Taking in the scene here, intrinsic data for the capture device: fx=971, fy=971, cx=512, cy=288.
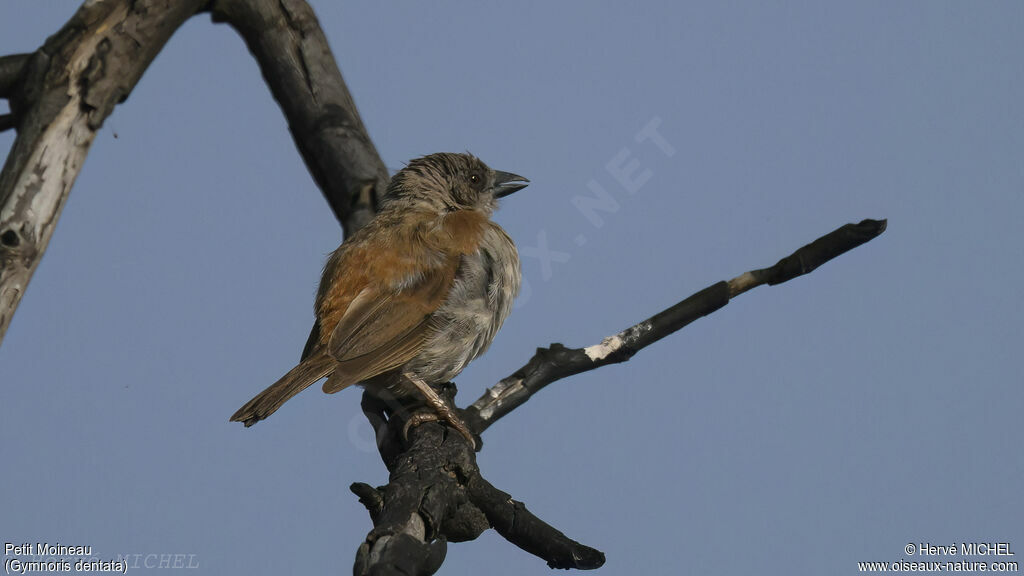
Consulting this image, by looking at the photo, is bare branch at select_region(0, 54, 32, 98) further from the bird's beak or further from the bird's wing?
the bird's beak

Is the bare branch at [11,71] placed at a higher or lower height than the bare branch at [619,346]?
higher

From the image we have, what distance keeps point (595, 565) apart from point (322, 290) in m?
2.43

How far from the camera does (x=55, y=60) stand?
4.37m

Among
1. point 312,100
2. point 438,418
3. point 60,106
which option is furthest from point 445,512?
point 312,100

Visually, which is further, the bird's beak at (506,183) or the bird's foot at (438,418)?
the bird's beak at (506,183)

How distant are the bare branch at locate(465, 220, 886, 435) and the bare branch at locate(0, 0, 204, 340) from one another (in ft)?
6.62

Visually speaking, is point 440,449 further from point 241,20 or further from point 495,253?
point 241,20

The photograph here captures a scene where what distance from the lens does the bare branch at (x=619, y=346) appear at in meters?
4.33

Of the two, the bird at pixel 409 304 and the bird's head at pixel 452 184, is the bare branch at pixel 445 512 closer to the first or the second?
the bird at pixel 409 304

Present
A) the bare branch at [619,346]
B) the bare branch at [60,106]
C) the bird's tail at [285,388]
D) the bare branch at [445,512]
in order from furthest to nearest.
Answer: the bare branch at [619,346]
the bird's tail at [285,388]
the bare branch at [60,106]
the bare branch at [445,512]

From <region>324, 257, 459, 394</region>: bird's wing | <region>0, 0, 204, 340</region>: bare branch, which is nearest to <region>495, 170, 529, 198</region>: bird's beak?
<region>324, 257, 459, 394</region>: bird's wing

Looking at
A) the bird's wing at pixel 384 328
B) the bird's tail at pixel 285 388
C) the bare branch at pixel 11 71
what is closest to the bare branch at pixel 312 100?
the bird's wing at pixel 384 328

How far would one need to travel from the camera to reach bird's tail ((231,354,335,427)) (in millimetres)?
4203

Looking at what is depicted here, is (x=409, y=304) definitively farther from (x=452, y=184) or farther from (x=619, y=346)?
(x=452, y=184)
